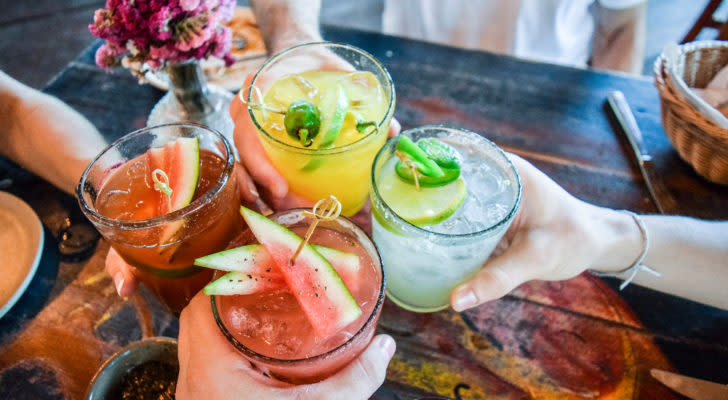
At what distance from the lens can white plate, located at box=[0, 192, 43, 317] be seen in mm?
1400

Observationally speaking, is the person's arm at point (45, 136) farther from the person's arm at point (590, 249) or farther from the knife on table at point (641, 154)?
the knife on table at point (641, 154)

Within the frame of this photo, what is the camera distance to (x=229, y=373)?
3.26 ft

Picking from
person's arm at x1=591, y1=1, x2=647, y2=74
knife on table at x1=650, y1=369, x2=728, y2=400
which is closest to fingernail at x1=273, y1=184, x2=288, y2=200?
knife on table at x1=650, y1=369, x2=728, y2=400

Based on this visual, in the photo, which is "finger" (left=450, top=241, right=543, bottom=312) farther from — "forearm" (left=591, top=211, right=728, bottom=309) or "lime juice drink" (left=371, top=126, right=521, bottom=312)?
"forearm" (left=591, top=211, right=728, bottom=309)

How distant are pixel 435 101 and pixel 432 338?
3.77 feet

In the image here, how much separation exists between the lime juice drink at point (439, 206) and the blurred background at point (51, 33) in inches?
105

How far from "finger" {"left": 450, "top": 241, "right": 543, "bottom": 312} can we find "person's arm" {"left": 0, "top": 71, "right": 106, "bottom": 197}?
1.44m

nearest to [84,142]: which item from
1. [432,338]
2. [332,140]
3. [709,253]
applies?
[332,140]

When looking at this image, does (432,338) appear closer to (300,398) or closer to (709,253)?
(300,398)

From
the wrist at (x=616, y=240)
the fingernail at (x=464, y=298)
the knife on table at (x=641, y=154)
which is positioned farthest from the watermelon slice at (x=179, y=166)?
the knife on table at (x=641, y=154)

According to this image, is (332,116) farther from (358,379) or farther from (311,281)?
(358,379)

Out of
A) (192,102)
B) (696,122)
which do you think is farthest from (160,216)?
(696,122)

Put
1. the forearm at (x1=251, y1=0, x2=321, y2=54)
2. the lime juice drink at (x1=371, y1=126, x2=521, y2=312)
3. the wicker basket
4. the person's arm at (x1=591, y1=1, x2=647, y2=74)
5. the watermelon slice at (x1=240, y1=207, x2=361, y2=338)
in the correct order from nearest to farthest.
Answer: the watermelon slice at (x1=240, y1=207, x2=361, y2=338) < the lime juice drink at (x1=371, y1=126, x2=521, y2=312) < the wicker basket < the forearm at (x1=251, y1=0, x2=321, y2=54) < the person's arm at (x1=591, y1=1, x2=647, y2=74)

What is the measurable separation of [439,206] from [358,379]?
0.49 metres
